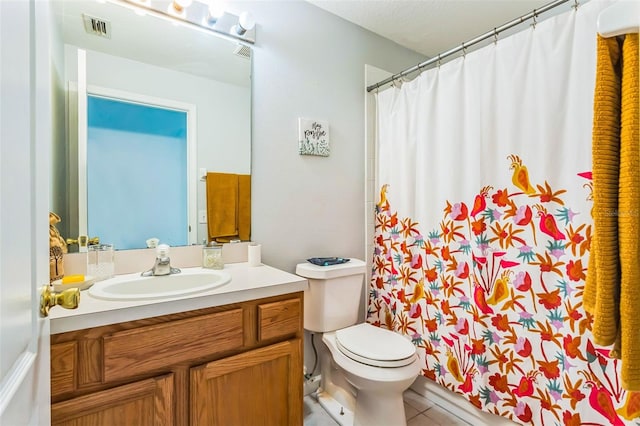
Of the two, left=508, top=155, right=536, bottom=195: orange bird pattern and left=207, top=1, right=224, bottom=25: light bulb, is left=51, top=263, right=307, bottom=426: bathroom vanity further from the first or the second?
left=207, top=1, right=224, bottom=25: light bulb

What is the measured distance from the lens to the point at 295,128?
1.80 m

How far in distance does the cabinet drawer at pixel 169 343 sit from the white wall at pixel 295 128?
63cm

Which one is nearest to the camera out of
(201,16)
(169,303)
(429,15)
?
(169,303)

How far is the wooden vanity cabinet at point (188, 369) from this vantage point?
88cm

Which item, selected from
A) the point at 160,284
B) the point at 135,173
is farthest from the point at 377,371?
the point at 135,173

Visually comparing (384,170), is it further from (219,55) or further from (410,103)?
(219,55)

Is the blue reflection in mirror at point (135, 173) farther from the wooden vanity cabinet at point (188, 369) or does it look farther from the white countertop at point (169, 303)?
the wooden vanity cabinet at point (188, 369)

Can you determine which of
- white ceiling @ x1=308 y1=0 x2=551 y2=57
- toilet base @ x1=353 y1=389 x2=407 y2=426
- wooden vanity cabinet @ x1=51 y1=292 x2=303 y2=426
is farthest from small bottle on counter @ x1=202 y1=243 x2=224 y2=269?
white ceiling @ x1=308 y1=0 x2=551 y2=57

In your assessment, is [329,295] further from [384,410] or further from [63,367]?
[63,367]

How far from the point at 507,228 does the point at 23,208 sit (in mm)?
1599

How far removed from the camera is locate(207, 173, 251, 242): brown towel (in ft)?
5.15

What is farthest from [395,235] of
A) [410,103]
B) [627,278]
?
[627,278]

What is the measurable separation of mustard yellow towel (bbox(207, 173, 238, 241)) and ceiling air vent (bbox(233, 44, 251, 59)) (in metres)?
0.65

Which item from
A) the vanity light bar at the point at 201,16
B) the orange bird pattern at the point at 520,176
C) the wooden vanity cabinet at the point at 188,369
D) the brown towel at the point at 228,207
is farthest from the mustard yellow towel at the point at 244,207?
the orange bird pattern at the point at 520,176
